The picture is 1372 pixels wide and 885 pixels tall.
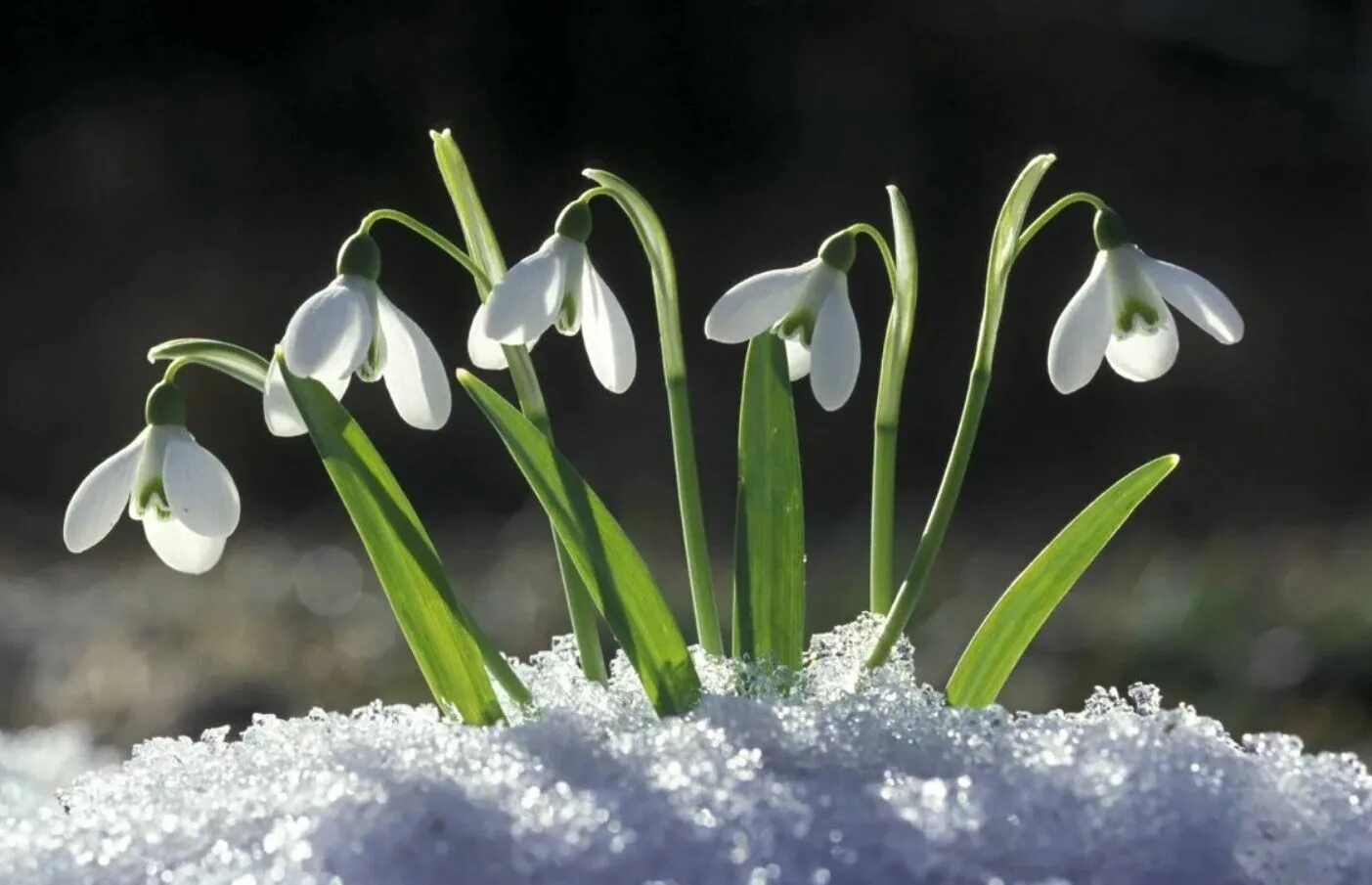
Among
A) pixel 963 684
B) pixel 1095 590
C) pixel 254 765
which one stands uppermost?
pixel 1095 590

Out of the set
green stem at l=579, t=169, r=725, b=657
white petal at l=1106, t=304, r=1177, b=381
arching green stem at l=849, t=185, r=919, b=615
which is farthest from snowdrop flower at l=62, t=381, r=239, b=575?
white petal at l=1106, t=304, r=1177, b=381

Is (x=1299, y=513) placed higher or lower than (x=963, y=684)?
higher

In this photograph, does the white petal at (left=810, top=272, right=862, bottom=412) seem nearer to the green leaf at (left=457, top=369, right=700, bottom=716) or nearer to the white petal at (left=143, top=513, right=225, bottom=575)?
the green leaf at (left=457, top=369, right=700, bottom=716)

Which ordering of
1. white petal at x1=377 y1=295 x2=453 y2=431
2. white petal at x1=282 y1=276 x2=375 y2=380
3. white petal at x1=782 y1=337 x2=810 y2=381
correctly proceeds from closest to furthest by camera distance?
white petal at x1=282 y1=276 x2=375 y2=380
white petal at x1=377 y1=295 x2=453 y2=431
white petal at x1=782 y1=337 x2=810 y2=381

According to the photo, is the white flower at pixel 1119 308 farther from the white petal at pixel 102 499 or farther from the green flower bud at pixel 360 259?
the white petal at pixel 102 499

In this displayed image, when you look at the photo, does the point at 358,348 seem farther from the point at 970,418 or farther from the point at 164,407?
the point at 970,418

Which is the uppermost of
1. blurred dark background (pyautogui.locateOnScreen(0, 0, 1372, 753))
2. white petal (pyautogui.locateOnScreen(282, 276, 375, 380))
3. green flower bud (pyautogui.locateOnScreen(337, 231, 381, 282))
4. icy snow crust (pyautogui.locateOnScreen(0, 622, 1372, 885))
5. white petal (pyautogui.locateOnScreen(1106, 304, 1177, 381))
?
blurred dark background (pyautogui.locateOnScreen(0, 0, 1372, 753))

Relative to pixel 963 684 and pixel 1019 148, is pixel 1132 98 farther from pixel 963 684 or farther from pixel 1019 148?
pixel 963 684

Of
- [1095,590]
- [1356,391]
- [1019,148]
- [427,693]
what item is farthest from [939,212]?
[427,693]
